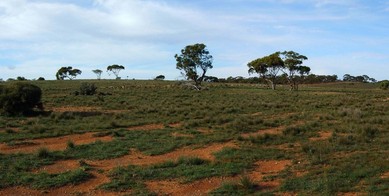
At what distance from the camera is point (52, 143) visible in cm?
1622

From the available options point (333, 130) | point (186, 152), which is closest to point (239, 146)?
point (186, 152)

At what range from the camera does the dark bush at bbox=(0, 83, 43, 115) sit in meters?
25.6

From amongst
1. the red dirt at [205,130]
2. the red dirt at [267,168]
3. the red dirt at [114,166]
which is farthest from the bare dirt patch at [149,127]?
the red dirt at [267,168]

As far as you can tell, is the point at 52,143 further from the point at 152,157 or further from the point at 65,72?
the point at 65,72

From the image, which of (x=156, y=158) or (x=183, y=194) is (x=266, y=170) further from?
(x=156, y=158)

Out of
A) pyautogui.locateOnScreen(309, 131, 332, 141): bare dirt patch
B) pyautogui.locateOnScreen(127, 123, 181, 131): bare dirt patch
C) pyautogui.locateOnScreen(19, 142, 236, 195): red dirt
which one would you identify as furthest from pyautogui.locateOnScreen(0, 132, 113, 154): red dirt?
pyautogui.locateOnScreen(309, 131, 332, 141): bare dirt patch

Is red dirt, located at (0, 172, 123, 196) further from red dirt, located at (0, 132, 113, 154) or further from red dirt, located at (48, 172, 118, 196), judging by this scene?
red dirt, located at (0, 132, 113, 154)

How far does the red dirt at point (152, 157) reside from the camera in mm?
12359

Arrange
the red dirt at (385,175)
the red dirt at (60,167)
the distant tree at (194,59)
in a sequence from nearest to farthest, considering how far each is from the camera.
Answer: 1. the red dirt at (385,175)
2. the red dirt at (60,167)
3. the distant tree at (194,59)

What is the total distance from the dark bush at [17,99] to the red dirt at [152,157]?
14.5 metres

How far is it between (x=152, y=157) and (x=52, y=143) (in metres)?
5.08

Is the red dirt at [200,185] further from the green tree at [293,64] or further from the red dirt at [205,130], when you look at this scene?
the green tree at [293,64]

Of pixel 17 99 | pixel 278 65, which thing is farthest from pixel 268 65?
pixel 17 99

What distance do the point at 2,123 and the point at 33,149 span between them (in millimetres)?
7734
